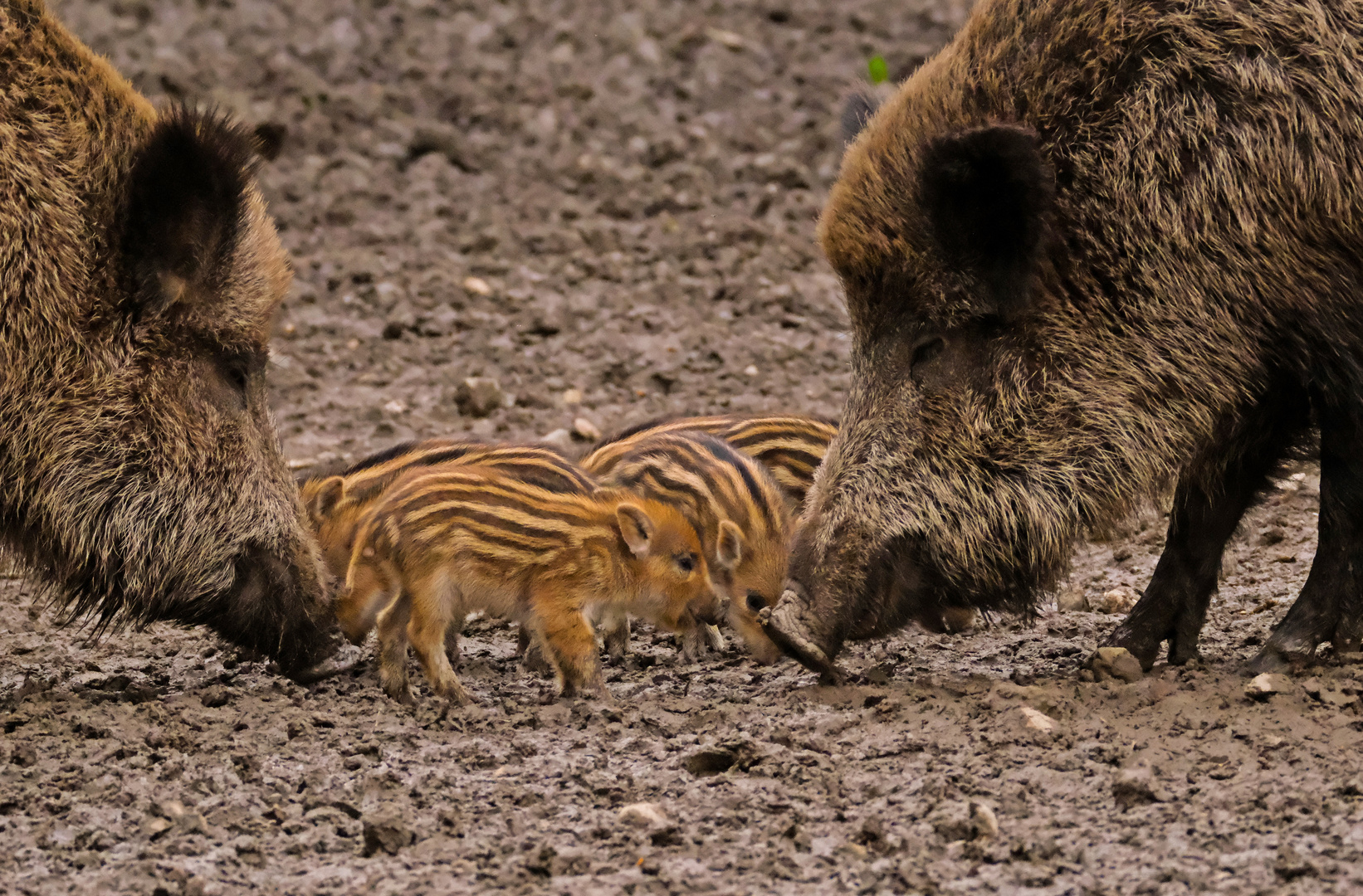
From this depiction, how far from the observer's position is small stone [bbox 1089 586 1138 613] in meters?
5.62

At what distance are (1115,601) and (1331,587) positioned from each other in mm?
1227

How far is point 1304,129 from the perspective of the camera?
13.6ft

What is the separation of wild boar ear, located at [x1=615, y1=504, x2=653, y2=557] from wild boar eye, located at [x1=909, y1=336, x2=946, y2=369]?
962mm

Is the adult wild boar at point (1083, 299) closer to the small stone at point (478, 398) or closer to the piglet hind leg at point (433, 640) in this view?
the piglet hind leg at point (433, 640)

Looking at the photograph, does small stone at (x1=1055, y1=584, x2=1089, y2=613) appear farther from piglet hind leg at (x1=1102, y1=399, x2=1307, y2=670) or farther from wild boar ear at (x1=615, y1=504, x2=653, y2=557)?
wild boar ear at (x1=615, y1=504, x2=653, y2=557)

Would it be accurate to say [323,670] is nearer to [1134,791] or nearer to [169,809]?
[169,809]

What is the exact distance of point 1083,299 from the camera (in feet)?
14.2

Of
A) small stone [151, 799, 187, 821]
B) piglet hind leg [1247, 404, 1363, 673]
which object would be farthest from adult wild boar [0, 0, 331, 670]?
piglet hind leg [1247, 404, 1363, 673]

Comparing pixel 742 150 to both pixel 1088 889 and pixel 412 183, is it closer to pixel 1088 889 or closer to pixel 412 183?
pixel 412 183

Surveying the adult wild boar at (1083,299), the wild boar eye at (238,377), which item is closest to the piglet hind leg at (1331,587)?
the adult wild boar at (1083,299)

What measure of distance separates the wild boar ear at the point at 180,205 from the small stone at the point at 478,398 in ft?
9.34

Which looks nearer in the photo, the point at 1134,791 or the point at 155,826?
the point at 1134,791

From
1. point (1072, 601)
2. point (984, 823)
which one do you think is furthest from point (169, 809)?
point (1072, 601)

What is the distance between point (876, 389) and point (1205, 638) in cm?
142
